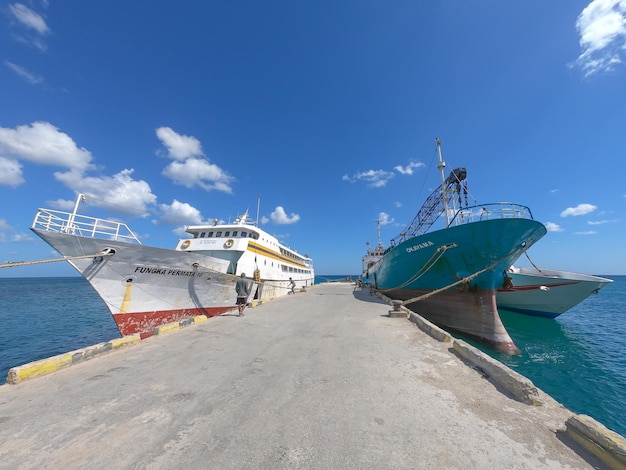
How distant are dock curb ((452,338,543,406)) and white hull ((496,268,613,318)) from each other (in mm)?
14197

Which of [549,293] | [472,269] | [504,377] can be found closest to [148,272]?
[504,377]

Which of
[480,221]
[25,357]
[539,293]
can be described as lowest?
[25,357]

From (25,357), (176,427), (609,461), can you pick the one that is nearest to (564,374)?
(609,461)

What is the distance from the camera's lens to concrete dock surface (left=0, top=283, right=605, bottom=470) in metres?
2.33

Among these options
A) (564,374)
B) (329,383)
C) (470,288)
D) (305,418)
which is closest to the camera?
(305,418)

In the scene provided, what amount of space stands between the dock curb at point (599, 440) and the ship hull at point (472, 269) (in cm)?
673

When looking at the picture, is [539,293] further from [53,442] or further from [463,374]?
[53,442]

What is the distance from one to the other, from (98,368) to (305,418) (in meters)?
4.17

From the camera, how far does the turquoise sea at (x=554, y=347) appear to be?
6.75 m

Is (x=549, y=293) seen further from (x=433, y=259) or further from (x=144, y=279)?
(x=144, y=279)

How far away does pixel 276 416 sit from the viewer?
119 inches

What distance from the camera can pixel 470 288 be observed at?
11.0 m

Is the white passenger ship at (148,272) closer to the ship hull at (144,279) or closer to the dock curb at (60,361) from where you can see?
the ship hull at (144,279)

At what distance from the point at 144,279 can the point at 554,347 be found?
18621 millimetres
